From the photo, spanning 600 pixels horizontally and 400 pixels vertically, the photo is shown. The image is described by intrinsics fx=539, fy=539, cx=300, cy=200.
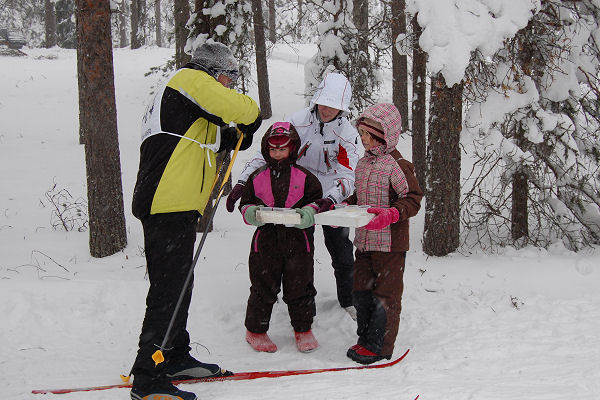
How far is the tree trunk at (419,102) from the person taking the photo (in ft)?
29.4

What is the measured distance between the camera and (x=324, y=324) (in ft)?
18.4

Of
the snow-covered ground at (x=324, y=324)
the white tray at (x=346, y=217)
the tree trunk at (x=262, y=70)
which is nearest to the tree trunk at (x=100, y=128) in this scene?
the snow-covered ground at (x=324, y=324)

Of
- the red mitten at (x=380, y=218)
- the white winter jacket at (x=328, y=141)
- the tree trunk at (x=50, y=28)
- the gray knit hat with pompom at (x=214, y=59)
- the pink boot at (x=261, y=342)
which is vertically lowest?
the pink boot at (x=261, y=342)

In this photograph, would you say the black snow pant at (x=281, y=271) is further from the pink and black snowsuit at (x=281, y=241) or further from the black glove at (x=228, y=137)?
the black glove at (x=228, y=137)

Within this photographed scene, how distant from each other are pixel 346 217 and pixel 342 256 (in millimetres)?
1616

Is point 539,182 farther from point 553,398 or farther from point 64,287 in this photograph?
point 64,287

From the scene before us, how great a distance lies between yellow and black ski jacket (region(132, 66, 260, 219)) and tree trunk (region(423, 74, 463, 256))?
3.32m

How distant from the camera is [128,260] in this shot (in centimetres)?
718

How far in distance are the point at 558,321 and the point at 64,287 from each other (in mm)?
5011

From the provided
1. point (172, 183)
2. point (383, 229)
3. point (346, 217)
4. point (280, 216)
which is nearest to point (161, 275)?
point (172, 183)

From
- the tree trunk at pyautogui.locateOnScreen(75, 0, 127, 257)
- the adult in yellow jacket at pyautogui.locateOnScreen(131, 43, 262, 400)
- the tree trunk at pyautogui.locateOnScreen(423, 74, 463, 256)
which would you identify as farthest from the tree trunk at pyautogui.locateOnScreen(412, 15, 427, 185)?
the adult in yellow jacket at pyautogui.locateOnScreen(131, 43, 262, 400)

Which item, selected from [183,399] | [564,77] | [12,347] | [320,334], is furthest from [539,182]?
[12,347]

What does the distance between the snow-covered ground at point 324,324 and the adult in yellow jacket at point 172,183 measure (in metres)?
0.50

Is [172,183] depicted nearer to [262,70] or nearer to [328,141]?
[328,141]
